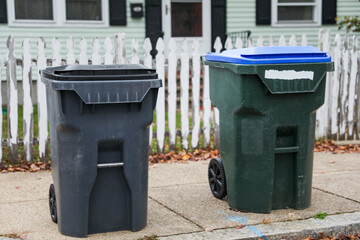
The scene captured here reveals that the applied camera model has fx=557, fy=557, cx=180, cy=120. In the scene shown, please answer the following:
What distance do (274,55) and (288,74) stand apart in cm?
18

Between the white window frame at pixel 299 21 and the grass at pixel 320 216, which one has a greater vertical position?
the white window frame at pixel 299 21

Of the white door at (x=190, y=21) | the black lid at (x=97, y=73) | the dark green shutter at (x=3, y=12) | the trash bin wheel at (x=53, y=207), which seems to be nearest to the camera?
the black lid at (x=97, y=73)

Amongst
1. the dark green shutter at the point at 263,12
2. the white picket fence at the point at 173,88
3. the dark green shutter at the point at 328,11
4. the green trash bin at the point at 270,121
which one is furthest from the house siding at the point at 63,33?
the green trash bin at the point at 270,121

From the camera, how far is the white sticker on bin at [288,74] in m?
4.28

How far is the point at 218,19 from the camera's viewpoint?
13.6 metres

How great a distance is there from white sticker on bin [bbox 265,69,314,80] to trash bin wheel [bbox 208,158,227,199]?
1.05 metres

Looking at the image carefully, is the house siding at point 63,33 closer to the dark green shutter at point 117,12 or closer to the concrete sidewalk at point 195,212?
the dark green shutter at point 117,12

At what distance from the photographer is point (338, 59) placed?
25.2 feet

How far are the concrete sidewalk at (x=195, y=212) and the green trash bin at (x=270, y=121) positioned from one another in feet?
0.59

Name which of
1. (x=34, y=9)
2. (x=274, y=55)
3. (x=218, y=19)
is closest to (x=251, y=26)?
(x=218, y=19)

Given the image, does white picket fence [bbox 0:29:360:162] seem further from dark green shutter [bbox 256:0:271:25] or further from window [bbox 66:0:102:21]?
dark green shutter [bbox 256:0:271:25]

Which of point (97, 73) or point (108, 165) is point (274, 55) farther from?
point (108, 165)

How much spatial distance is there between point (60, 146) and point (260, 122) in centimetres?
157

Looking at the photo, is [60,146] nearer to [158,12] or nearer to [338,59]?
[338,59]
